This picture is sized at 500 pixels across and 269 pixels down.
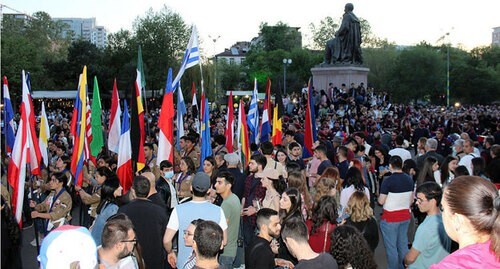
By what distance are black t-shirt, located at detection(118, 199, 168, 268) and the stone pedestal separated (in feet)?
80.3

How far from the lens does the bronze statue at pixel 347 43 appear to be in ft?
97.1

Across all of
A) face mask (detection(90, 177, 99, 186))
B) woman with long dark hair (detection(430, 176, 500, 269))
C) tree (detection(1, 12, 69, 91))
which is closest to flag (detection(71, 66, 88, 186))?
face mask (detection(90, 177, 99, 186))

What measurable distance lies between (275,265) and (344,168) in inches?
191

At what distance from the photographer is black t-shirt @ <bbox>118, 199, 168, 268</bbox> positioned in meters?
6.12

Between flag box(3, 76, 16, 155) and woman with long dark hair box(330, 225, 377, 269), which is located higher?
flag box(3, 76, 16, 155)

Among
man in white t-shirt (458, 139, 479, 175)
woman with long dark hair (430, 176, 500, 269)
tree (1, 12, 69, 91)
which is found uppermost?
tree (1, 12, 69, 91)

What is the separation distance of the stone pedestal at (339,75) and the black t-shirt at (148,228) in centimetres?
2448

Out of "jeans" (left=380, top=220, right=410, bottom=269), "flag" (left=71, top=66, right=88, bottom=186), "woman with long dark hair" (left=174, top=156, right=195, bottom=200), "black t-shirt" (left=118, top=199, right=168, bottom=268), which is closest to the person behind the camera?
"black t-shirt" (left=118, top=199, right=168, bottom=268)

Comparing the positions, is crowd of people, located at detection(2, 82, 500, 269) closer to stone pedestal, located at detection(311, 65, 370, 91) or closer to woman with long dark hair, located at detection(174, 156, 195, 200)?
woman with long dark hair, located at detection(174, 156, 195, 200)

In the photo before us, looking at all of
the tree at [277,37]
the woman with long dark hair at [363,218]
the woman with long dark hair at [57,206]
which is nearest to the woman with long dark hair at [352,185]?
the woman with long dark hair at [363,218]

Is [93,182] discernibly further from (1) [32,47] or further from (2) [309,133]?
(1) [32,47]

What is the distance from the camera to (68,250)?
3.55 m

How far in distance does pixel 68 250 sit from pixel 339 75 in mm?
27265

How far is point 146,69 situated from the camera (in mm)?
58188
